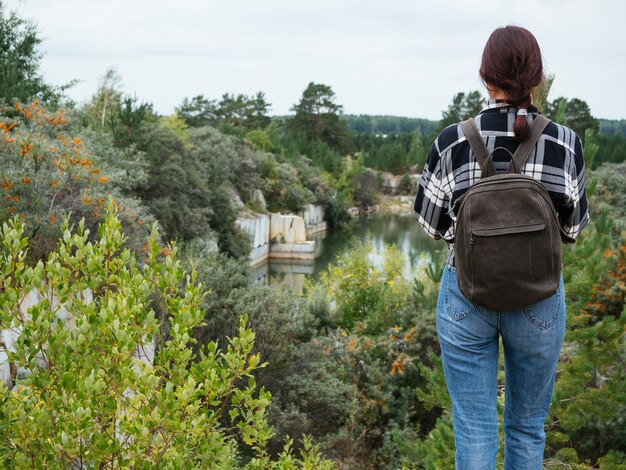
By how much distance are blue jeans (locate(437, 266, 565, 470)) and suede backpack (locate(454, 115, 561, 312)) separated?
0.08m

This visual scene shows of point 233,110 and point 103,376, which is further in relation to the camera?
point 233,110

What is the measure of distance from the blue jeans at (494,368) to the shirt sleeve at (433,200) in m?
0.13

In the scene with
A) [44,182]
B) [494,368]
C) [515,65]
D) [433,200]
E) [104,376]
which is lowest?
[104,376]

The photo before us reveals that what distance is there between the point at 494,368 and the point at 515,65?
84 centimetres

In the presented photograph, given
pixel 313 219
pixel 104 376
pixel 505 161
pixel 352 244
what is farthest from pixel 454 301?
pixel 313 219

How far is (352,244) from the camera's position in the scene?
22234 millimetres

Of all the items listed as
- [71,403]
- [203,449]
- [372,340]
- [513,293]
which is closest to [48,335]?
[71,403]

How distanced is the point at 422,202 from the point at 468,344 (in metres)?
0.43

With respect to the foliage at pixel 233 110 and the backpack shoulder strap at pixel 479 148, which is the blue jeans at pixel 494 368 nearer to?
the backpack shoulder strap at pixel 479 148

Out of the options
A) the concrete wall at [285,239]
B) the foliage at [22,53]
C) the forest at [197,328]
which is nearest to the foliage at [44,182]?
the forest at [197,328]

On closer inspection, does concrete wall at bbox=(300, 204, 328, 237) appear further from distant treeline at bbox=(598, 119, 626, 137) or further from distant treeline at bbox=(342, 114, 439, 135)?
distant treeline at bbox=(342, 114, 439, 135)

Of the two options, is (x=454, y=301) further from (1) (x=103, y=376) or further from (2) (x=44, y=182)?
(2) (x=44, y=182)

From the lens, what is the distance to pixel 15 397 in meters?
2.39

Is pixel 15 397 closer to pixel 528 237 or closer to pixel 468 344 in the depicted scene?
pixel 468 344
